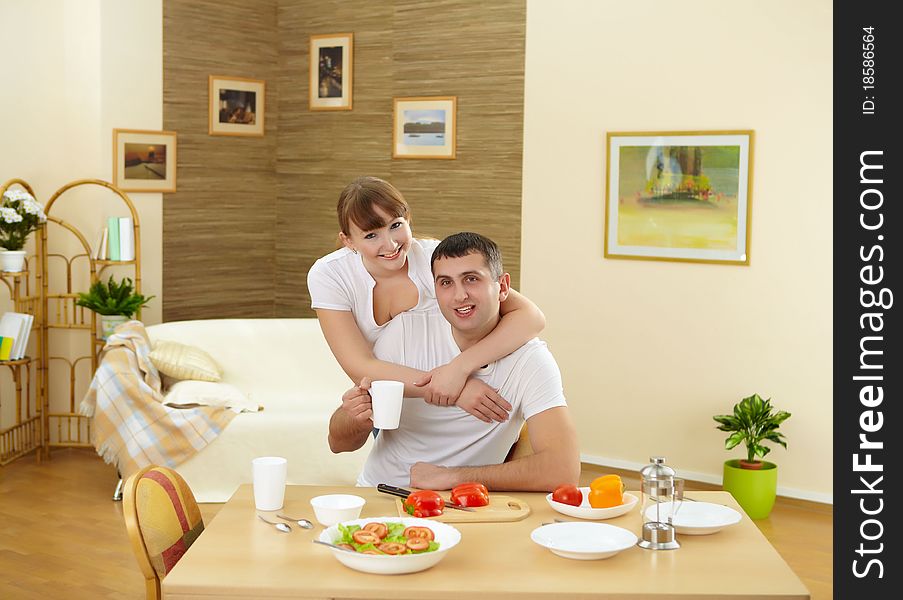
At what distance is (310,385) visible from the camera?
571 cm

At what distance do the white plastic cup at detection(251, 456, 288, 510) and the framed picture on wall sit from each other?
3.55 meters

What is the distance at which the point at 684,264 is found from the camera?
547 centimetres

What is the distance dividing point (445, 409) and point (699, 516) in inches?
29.6

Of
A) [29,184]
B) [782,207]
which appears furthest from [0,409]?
[782,207]

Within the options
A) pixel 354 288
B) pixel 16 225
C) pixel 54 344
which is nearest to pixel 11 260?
pixel 16 225

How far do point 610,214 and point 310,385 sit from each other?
194cm

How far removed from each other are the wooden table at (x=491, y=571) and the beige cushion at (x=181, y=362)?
10.1 ft

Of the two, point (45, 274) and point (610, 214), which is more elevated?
point (610, 214)

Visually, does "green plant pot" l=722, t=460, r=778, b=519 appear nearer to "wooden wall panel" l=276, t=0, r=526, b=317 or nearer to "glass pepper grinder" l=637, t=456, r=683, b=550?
"wooden wall panel" l=276, t=0, r=526, b=317

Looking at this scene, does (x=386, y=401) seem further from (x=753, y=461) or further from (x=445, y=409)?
(x=753, y=461)

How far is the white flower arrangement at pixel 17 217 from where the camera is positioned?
17.5 feet
